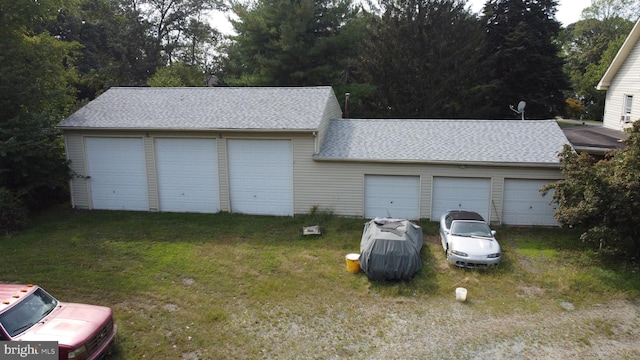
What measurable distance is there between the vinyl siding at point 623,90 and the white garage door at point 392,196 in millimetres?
10330

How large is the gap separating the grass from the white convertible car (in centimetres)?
35

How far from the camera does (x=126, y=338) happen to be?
8953 mm

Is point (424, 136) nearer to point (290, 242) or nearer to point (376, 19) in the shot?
point (290, 242)

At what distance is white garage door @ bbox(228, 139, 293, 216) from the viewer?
1697cm

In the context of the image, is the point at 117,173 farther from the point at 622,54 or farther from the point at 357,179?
the point at 622,54

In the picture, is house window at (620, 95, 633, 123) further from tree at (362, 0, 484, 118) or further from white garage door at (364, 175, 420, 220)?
white garage door at (364, 175, 420, 220)

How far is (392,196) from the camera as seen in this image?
16.6 metres

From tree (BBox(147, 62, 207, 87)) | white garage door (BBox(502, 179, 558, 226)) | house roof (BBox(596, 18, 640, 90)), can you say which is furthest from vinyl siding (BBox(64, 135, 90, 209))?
house roof (BBox(596, 18, 640, 90))

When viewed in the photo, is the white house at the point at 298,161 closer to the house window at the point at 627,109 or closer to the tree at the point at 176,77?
the house window at the point at 627,109

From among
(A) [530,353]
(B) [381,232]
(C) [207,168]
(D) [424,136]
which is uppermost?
(D) [424,136]

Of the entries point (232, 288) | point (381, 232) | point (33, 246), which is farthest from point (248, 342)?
point (33, 246)

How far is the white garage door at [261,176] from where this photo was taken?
55.7 ft

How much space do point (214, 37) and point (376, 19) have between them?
21870 millimetres

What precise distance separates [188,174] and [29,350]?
11.1 m
